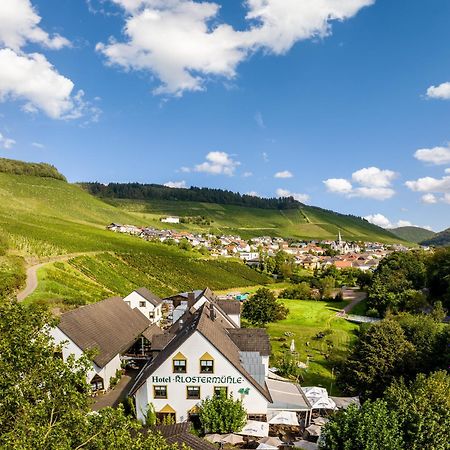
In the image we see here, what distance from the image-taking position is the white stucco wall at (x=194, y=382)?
26.6 meters

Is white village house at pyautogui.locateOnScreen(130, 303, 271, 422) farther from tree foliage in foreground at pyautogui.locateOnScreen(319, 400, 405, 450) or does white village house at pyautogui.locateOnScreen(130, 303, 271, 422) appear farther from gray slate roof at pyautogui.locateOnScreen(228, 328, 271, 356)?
tree foliage in foreground at pyautogui.locateOnScreen(319, 400, 405, 450)

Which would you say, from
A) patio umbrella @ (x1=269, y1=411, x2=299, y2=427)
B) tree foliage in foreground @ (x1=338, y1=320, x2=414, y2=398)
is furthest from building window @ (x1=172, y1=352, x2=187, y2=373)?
A: tree foliage in foreground @ (x1=338, y1=320, x2=414, y2=398)

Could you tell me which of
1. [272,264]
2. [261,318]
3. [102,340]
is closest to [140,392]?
[102,340]

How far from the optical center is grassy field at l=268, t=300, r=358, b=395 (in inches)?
1689

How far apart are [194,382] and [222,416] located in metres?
3.14

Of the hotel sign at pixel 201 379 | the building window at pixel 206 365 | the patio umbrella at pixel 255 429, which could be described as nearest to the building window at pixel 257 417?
the patio umbrella at pixel 255 429

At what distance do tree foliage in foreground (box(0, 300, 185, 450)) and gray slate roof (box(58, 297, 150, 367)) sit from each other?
17599mm

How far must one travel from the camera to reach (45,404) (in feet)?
39.0

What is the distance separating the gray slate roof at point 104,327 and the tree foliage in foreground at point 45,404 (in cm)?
1760

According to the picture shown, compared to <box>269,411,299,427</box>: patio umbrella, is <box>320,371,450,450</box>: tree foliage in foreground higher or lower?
higher

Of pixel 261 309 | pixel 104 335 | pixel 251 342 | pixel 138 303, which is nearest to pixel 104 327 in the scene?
pixel 104 335

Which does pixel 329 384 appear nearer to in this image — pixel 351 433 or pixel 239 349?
pixel 239 349

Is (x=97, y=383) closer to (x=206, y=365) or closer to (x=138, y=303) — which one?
(x=206, y=365)

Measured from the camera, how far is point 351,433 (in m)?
18.4
